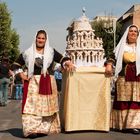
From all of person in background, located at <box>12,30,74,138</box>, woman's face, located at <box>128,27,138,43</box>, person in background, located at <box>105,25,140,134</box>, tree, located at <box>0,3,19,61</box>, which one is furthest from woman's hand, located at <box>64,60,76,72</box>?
tree, located at <box>0,3,19,61</box>

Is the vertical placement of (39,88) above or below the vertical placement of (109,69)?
below

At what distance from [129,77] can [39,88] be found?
156 centimetres

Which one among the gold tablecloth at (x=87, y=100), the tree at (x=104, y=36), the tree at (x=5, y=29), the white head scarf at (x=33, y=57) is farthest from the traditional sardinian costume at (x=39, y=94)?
the tree at (x=104, y=36)

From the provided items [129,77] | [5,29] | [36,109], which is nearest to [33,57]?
[36,109]

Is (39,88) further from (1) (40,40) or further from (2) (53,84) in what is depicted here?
(1) (40,40)

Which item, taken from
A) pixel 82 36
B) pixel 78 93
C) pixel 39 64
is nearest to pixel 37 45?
pixel 39 64

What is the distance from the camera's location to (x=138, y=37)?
9.59 meters

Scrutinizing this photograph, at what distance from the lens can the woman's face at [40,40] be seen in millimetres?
9156

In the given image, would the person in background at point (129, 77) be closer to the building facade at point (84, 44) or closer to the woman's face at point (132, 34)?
the woman's face at point (132, 34)

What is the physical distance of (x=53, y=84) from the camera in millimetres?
9273

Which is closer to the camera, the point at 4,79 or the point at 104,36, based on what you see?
the point at 4,79

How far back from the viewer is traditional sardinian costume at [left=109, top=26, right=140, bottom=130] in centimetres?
950

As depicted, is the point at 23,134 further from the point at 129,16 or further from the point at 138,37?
the point at 129,16

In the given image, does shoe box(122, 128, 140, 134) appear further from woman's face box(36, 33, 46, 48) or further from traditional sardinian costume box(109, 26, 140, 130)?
woman's face box(36, 33, 46, 48)
